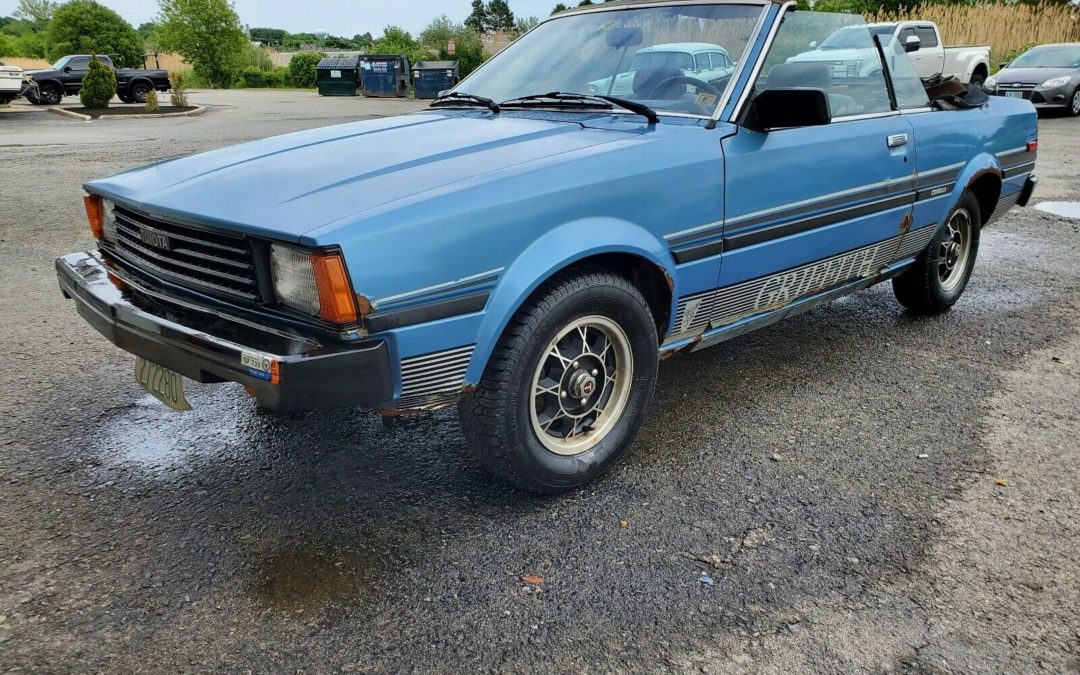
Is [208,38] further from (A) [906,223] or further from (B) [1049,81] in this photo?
(A) [906,223]

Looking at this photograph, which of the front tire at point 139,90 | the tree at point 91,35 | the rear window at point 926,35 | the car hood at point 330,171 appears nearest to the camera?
the car hood at point 330,171

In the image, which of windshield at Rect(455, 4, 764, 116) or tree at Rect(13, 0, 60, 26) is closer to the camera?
windshield at Rect(455, 4, 764, 116)

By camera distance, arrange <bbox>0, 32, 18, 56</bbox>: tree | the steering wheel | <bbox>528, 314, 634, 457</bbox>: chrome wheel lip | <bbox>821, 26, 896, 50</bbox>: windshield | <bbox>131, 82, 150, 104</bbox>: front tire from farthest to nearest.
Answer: <bbox>0, 32, 18, 56</bbox>: tree < <bbox>131, 82, 150, 104</bbox>: front tire < <bbox>821, 26, 896, 50</bbox>: windshield < the steering wheel < <bbox>528, 314, 634, 457</bbox>: chrome wheel lip

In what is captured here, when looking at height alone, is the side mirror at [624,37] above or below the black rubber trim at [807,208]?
above

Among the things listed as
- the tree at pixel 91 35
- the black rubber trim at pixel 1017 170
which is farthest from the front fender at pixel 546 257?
the tree at pixel 91 35

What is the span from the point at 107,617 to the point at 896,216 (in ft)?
11.9

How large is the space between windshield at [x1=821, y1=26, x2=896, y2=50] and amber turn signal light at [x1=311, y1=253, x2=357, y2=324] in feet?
8.67

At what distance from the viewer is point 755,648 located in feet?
6.83

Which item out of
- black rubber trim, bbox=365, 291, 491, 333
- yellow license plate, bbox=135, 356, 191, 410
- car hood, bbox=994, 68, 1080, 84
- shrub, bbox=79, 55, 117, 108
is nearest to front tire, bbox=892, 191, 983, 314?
black rubber trim, bbox=365, 291, 491, 333

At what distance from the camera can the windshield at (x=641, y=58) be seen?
10.8 feet

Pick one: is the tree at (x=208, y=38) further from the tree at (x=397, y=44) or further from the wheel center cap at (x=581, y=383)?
the wheel center cap at (x=581, y=383)

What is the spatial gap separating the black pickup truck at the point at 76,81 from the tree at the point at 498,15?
69412mm

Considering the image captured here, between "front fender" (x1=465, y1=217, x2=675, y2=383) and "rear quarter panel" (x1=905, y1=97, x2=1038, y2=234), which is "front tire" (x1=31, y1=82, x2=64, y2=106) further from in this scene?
"front fender" (x1=465, y1=217, x2=675, y2=383)

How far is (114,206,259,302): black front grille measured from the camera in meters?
2.37
